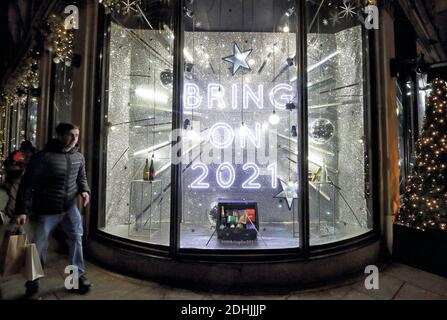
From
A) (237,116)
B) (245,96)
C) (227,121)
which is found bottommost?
(227,121)

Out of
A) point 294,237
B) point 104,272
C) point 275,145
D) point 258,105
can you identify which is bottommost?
point 104,272

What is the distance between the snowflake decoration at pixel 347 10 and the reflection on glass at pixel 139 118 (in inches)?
133

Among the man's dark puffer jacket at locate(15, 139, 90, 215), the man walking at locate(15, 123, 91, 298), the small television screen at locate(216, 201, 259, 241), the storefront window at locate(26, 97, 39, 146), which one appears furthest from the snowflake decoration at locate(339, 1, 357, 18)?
the storefront window at locate(26, 97, 39, 146)

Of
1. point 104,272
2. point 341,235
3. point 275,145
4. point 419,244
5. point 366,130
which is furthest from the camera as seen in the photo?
point 275,145

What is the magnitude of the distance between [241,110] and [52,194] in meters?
3.80

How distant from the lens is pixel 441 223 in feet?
12.6

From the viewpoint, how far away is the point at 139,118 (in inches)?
210

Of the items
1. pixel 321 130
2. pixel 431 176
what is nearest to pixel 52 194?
pixel 321 130

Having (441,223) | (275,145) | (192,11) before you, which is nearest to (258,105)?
(275,145)

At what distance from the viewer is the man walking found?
288 centimetres

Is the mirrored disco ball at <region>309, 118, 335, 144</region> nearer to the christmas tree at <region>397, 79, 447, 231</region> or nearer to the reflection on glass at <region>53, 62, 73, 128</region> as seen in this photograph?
the christmas tree at <region>397, 79, 447, 231</region>

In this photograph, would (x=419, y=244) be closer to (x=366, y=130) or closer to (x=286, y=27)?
(x=366, y=130)

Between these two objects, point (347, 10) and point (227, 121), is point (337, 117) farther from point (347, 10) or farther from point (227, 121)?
point (227, 121)

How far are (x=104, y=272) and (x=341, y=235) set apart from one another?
3749 mm
